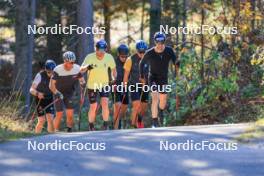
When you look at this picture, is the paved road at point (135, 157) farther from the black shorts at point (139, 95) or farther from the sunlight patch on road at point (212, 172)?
the black shorts at point (139, 95)

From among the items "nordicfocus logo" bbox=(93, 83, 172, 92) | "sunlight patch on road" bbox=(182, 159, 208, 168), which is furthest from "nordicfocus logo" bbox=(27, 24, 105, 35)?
"sunlight patch on road" bbox=(182, 159, 208, 168)

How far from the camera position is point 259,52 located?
56.1 ft

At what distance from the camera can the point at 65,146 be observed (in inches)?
427

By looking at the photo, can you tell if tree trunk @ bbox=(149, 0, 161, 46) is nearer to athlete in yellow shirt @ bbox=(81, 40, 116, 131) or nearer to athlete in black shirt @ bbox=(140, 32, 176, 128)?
athlete in yellow shirt @ bbox=(81, 40, 116, 131)

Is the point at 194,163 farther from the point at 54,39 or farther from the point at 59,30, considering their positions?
the point at 54,39

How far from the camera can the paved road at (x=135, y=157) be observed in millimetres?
9117

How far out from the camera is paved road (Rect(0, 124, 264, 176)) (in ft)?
29.9

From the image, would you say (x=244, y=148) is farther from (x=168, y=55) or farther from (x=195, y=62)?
(x=195, y=62)

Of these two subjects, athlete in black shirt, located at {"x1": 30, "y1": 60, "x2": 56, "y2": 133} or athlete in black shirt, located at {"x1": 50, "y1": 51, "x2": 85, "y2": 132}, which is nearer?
athlete in black shirt, located at {"x1": 50, "y1": 51, "x2": 85, "y2": 132}

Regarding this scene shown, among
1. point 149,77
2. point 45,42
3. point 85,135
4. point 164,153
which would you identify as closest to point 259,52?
point 149,77

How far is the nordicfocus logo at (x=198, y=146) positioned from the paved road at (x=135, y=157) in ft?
0.05

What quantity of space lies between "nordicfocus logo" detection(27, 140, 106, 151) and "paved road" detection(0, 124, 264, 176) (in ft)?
0.05

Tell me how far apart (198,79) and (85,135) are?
7.66m

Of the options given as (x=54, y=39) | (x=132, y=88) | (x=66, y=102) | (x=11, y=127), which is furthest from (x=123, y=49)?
(x=54, y=39)
